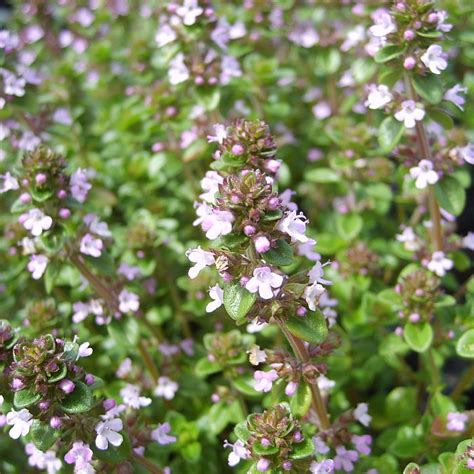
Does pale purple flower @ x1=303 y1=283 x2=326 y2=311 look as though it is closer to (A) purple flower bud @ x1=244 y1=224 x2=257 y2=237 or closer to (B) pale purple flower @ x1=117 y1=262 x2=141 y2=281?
(A) purple flower bud @ x1=244 y1=224 x2=257 y2=237

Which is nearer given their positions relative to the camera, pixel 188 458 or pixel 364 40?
pixel 188 458

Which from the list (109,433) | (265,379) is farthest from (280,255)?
(109,433)

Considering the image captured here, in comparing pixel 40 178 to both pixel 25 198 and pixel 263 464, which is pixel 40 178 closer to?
Result: pixel 25 198

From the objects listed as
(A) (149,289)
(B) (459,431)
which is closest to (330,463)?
(B) (459,431)

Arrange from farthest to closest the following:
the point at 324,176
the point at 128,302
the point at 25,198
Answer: the point at 324,176
the point at 128,302
the point at 25,198

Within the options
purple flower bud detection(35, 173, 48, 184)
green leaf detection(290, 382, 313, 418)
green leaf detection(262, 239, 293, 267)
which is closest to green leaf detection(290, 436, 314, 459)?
green leaf detection(290, 382, 313, 418)

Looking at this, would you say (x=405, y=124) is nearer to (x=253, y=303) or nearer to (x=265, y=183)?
(x=265, y=183)

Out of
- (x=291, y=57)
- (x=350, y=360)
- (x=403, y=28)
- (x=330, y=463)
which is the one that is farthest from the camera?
(x=291, y=57)

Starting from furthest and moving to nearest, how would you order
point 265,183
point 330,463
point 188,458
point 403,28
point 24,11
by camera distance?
1. point 24,11
2. point 188,458
3. point 403,28
4. point 330,463
5. point 265,183
